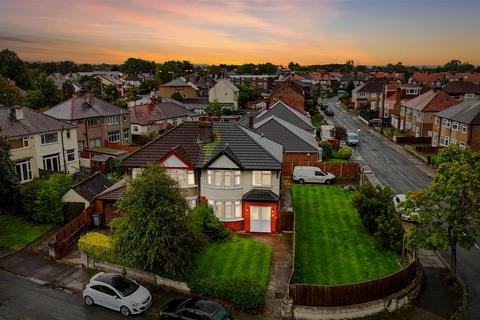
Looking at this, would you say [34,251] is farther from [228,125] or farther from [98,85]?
[98,85]

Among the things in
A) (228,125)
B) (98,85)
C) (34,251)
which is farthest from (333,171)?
(98,85)

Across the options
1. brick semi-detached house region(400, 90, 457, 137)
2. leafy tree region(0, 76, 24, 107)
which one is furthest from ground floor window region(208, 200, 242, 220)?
leafy tree region(0, 76, 24, 107)

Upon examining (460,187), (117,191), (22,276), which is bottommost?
(22,276)

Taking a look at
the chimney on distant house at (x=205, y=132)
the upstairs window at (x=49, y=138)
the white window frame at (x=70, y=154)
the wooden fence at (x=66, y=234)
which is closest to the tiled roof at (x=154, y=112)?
the white window frame at (x=70, y=154)

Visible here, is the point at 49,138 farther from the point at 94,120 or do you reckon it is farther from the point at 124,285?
the point at 124,285

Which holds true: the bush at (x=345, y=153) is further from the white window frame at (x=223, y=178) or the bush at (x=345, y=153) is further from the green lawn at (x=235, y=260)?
the green lawn at (x=235, y=260)

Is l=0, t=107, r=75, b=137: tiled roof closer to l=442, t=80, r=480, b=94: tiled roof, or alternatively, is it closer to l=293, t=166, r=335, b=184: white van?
l=293, t=166, r=335, b=184: white van

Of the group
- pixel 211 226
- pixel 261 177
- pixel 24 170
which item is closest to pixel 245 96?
pixel 24 170
